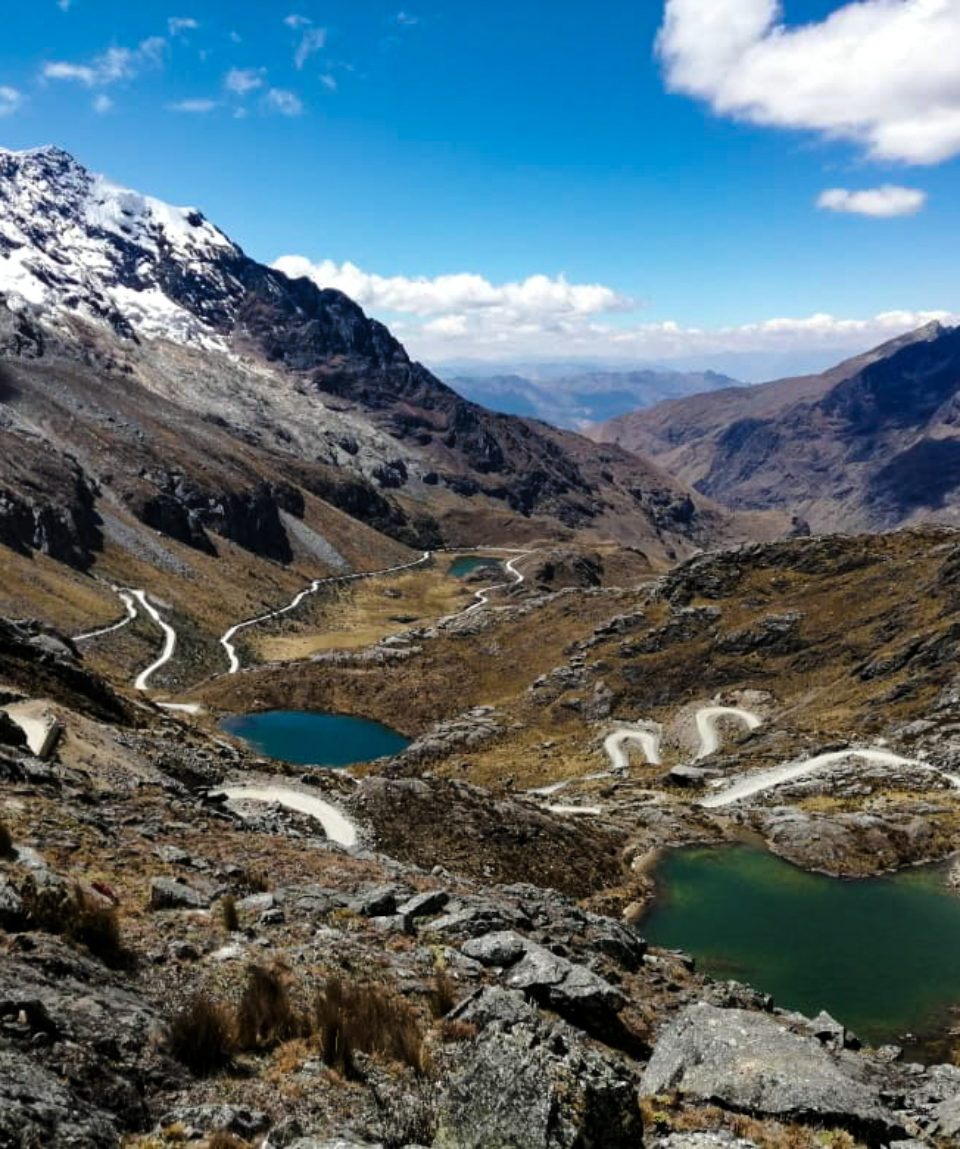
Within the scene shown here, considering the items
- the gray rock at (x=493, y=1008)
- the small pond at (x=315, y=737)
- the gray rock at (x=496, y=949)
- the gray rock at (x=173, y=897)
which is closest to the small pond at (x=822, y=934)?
the gray rock at (x=496, y=949)

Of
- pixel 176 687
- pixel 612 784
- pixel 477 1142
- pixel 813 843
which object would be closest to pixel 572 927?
pixel 477 1142

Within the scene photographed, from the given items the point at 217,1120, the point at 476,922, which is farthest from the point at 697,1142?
the point at 476,922

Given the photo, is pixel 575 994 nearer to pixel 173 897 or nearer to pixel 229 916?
pixel 229 916

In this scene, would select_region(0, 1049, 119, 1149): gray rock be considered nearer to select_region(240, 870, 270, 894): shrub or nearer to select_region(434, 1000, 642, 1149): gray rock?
select_region(434, 1000, 642, 1149): gray rock

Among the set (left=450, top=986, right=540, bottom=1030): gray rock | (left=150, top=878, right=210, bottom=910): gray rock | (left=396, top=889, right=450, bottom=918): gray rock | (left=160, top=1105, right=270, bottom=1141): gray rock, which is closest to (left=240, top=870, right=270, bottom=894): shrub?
(left=150, top=878, right=210, bottom=910): gray rock

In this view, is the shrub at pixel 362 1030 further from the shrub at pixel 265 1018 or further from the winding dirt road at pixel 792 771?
the winding dirt road at pixel 792 771
